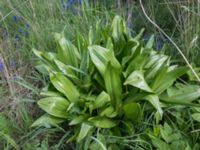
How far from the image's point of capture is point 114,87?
2.14 m

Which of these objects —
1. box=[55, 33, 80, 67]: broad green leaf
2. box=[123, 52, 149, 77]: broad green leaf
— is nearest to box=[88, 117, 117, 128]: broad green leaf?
box=[123, 52, 149, 77]: broad green leaf

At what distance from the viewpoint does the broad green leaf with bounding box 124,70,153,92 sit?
80.4 inches

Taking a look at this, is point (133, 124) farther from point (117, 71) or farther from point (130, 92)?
point (117, 71)

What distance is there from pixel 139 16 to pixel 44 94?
1.24m

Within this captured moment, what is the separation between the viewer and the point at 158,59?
2.27 m

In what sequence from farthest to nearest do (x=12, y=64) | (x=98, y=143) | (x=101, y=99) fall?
(x=12, y=64), (x=101, y=99), (x=98, y=143)

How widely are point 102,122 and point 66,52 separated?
53cm

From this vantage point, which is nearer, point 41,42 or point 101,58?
point 101,58

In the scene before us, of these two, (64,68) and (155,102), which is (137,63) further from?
(64,68)

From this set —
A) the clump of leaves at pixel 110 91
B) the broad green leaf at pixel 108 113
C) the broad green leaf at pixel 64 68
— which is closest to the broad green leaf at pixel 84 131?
the clump of leaves at pixel 110 91

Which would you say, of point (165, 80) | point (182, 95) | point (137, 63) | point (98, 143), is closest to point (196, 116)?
point (182, 95)

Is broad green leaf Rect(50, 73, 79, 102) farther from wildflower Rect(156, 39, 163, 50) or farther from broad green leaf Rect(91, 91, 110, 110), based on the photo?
wildflower Rect(156, 39, 163, 50)

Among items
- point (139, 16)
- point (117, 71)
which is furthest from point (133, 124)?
point (139, 16)

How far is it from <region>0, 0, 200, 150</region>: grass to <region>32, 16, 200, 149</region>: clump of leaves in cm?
9
